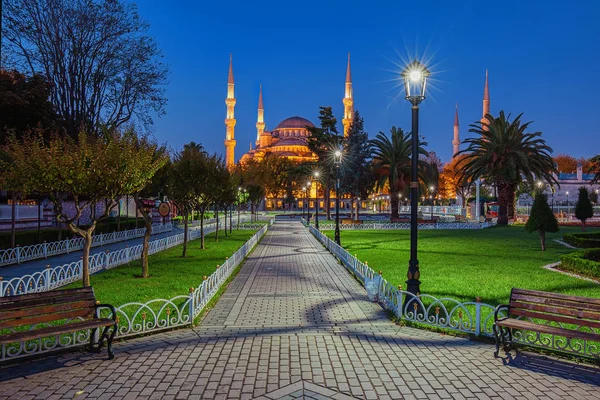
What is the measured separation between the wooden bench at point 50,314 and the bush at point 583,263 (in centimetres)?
1246

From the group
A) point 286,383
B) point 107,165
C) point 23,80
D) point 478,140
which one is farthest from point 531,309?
point 478,140

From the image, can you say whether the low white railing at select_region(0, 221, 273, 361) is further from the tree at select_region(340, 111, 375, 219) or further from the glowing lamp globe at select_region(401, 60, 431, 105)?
the tree at select_region(340, 111, 375, 219)

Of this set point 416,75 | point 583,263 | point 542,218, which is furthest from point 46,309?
point 542,218

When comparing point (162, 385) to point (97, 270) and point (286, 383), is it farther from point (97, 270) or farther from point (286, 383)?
point (97, 270)

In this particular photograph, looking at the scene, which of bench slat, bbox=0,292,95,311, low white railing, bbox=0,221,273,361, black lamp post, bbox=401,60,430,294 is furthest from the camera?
black lamp post, bbox=401,60,430,294

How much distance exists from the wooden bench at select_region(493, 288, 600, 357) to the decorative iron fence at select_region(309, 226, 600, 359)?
0.22 m

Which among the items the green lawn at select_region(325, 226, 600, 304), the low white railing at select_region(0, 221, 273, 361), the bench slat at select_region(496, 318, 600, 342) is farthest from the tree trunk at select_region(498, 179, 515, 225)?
the bench slat at select_region(496, 318, 600, 342)

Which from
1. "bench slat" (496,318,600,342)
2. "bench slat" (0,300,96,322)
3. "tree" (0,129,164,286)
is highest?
"tree" (0,129,164,286)

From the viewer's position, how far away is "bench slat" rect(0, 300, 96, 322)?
5164mm

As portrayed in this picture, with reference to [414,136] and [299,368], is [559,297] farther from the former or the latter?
[414,136]

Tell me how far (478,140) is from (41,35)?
30942 mm

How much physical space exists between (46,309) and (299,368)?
325 centimetres

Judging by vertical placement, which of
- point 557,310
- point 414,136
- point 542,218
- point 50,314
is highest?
point 414,136

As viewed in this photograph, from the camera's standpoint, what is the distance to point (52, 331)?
5.32 metres
